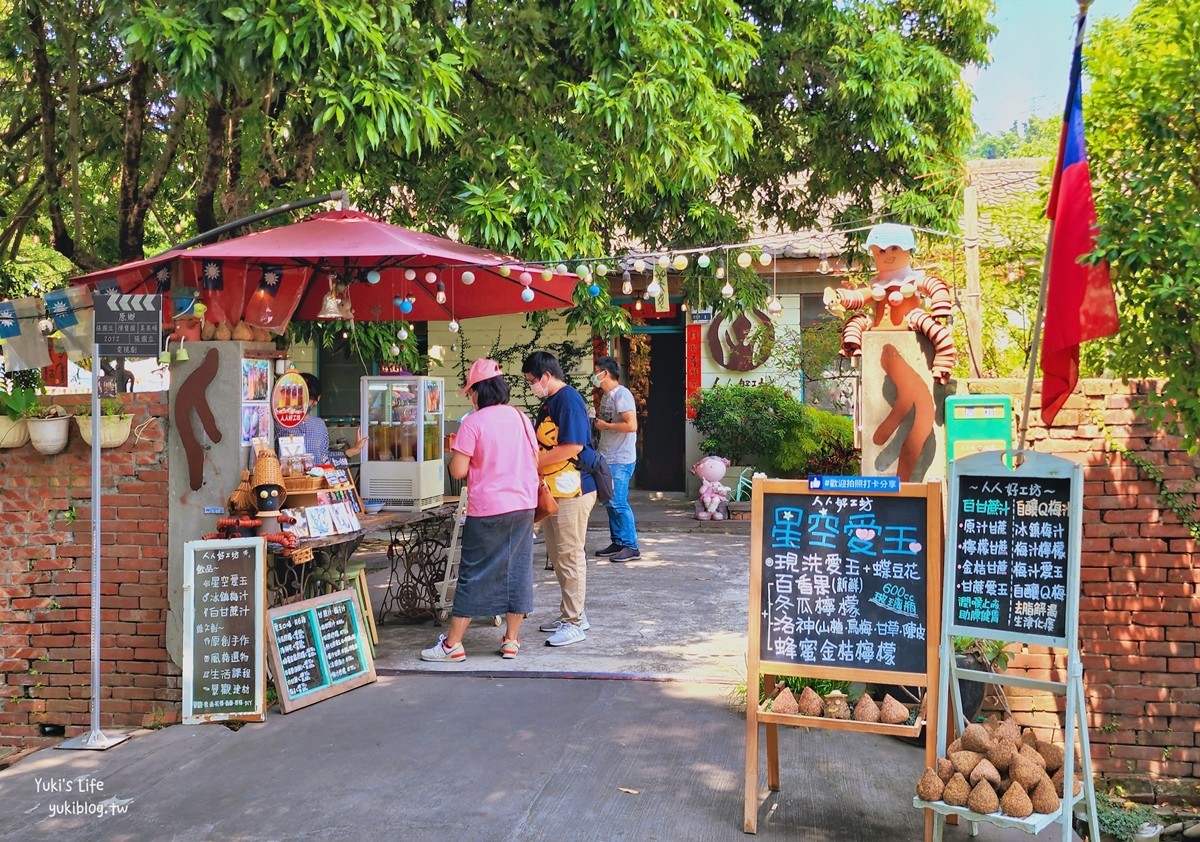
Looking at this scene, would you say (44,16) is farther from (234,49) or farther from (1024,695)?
(1024,695)

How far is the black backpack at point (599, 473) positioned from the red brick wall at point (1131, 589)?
2.72 meters

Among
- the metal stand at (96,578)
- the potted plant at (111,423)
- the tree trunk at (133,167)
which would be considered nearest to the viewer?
the metal stand at (96,578)

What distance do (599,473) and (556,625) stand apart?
113 centimetres

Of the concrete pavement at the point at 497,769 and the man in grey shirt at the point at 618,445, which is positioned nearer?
the concrete pavement at the point at 497,769

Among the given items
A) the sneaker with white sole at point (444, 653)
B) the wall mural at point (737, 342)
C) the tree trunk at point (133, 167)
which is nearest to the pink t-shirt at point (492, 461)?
the sneaker with white sole at point (444, 653)

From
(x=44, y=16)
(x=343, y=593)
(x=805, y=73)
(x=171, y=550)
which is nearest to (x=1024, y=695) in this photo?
(x=343, y=593)

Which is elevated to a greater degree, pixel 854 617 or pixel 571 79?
pixel 571 79

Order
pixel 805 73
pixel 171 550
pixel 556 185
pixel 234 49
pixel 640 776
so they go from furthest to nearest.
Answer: pixel 805 73 < pixel 556 185 < pixel 171 550 < pixel 234 49 < pixel 640 776

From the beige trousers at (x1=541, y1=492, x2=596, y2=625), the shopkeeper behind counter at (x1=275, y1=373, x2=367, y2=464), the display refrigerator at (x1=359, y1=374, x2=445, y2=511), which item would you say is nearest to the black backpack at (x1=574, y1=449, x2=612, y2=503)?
the beige trousers at (x1=541, y1=492, x2=596, y2=625)

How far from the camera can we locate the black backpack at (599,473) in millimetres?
6965

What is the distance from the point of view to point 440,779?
4633mm

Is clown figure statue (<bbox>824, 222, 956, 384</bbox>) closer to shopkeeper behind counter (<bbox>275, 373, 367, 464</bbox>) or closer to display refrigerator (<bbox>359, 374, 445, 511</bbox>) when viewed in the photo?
display refrigerator (<bbox>359, 374, 445, 511</bbox>)

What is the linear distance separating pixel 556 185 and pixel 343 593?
129 inches

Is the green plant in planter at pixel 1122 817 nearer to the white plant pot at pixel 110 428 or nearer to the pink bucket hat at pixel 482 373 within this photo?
the pink bucket hat at pixel 482 373
